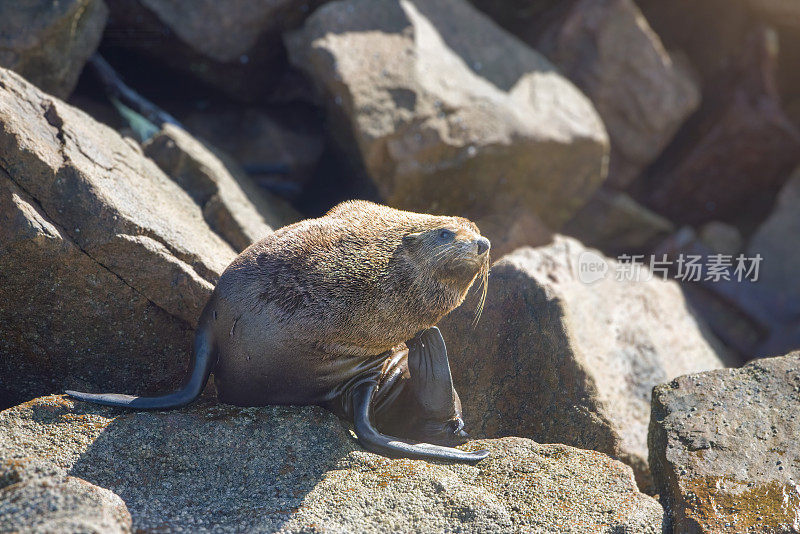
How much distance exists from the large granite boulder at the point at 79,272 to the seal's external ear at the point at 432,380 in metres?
1.37

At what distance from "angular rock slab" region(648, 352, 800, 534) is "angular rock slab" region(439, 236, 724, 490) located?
1.46 ft

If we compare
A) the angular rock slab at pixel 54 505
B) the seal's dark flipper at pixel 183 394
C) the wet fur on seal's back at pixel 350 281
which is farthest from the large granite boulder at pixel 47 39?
the angular rock slab at pixel 54 505

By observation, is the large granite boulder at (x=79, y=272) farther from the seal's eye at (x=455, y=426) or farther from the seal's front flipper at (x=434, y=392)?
the seal's eye at (x=455, y=426)

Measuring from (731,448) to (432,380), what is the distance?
5.55 feet

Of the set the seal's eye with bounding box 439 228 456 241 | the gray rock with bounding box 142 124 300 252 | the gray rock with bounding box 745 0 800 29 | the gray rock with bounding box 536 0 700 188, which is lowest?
the gray rock with bounding box 142 124 300 252

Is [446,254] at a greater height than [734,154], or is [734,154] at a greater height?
[446,254]

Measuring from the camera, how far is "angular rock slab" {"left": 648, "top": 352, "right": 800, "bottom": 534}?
3906mm

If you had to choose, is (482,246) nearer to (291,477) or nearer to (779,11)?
(291,477)

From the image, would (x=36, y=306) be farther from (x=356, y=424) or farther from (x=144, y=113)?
(x=144, y=113)

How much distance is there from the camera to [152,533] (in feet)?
10.8

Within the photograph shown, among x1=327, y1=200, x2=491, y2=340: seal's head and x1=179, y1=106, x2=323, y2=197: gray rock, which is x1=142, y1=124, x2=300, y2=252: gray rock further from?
x1=327, y1=200, x2=491, y2=340: seal's head

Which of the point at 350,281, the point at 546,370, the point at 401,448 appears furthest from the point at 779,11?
the point at 401,448

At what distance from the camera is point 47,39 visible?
5910 mm
